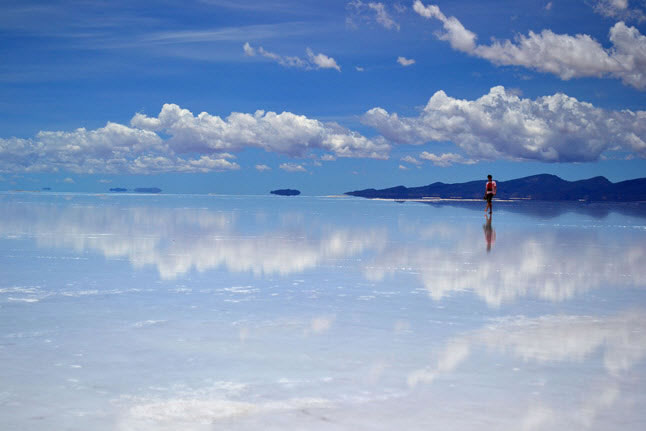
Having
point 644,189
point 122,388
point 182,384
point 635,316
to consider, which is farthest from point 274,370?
point 644,189

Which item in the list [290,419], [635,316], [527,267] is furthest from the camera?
[527,267]

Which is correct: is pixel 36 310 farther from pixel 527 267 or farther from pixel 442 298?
pixel 527 267

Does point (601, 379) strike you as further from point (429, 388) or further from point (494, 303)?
point (494, 303)

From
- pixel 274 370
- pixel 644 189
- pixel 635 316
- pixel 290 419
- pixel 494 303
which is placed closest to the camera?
pixel 290 419

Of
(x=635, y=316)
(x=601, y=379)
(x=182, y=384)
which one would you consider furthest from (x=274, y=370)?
(x=635, y=316)

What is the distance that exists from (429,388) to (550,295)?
213 inches

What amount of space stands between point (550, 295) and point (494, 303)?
1352 millimetres

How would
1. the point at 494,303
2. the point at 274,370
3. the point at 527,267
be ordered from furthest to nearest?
the point at 527,267 < the point at 494,303 < the point at 274,370

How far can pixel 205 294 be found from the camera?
31.8ft

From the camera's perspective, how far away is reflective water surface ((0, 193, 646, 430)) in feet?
15.4

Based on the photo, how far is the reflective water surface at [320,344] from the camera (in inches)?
184

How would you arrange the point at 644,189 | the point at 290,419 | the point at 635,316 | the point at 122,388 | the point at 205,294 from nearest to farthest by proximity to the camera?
the point at 290,419, the point at 122,388, the point at 635,316, the point at 205,294, the point at 644,189

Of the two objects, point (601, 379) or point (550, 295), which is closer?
point (601, 379)

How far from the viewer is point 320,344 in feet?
21.8
